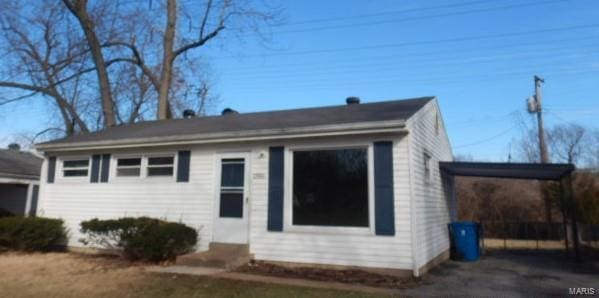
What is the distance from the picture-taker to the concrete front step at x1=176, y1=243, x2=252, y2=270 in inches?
297

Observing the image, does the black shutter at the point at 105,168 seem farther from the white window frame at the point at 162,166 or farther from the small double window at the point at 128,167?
the white window frame at the point at 162,166

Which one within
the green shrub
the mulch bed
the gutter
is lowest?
the mulch bed

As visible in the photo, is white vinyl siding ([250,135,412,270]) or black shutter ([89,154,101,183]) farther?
black shutter ([89,154,101,183])

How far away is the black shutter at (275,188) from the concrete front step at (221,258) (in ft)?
2.45

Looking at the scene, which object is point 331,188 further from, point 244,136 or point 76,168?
point 76,168

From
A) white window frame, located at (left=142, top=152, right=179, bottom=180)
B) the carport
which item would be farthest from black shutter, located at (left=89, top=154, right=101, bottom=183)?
the carport

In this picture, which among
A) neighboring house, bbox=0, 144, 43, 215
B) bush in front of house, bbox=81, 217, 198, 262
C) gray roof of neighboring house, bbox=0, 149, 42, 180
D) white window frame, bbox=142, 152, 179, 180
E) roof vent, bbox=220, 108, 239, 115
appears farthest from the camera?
neighboring house, bbox=0, 144, 43, 215

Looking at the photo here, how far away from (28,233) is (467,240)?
10.7m

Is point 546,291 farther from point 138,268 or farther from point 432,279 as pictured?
point 138,268

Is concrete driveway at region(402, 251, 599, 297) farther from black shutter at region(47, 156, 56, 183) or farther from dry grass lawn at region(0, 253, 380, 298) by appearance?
black shutter at region(47, 156, 56, 183)

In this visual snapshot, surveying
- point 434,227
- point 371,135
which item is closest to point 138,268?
point 371,135

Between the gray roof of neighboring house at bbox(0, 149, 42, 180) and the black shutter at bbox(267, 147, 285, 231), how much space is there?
1359 centimetres

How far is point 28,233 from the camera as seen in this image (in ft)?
32.1

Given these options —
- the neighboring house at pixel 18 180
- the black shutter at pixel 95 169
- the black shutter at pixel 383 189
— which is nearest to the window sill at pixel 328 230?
the black shutter at pixel 383 189
